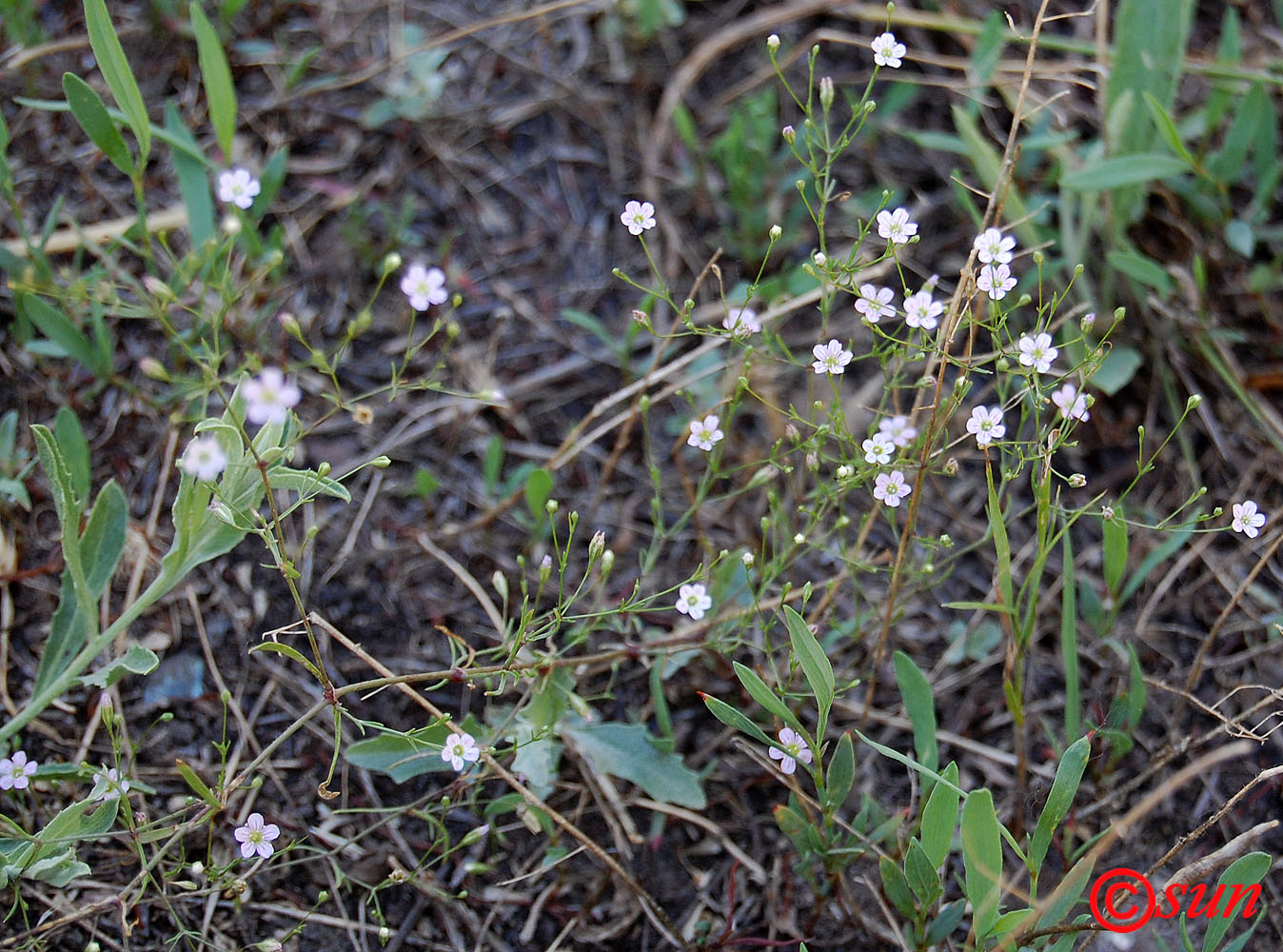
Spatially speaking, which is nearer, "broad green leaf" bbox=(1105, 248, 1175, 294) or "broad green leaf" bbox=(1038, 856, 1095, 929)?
"broad green leaf" bbox=(1038, 856, 1095, 929)

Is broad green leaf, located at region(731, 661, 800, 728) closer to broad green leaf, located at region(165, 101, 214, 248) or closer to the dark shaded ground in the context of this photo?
the dark shaded ground

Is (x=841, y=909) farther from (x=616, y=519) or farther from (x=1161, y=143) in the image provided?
(x=1161, y=143)

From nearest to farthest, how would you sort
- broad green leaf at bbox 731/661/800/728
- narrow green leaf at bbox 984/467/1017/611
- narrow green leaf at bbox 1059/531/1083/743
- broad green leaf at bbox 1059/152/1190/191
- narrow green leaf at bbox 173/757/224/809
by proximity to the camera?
narrow green leaf at bbox 173/757/224/809 → broad green leaf at bbox 731/661/800/728 → narrow green leaf at bbox 984/467/1017/611 → narrow green leaf at bbox 1059/531/1083/743 → broad green leaf at bbox 1059/152/1190/191

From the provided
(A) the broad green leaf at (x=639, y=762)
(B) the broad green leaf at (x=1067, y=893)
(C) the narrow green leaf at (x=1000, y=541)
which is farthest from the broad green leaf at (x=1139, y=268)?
(A) the broad green leaf at (x=639, y=762)

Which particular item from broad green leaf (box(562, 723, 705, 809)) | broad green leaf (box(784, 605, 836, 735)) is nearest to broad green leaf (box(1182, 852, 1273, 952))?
broad green leaf (box(784, 605, 836, 735))

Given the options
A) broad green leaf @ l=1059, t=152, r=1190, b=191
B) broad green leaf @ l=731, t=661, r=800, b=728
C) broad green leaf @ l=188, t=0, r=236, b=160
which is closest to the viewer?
broad green leaf @ l=731, t=661, r=800, b=728

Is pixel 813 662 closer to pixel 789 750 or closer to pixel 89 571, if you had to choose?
pixel 789 750

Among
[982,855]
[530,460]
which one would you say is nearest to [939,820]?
[982,855]
